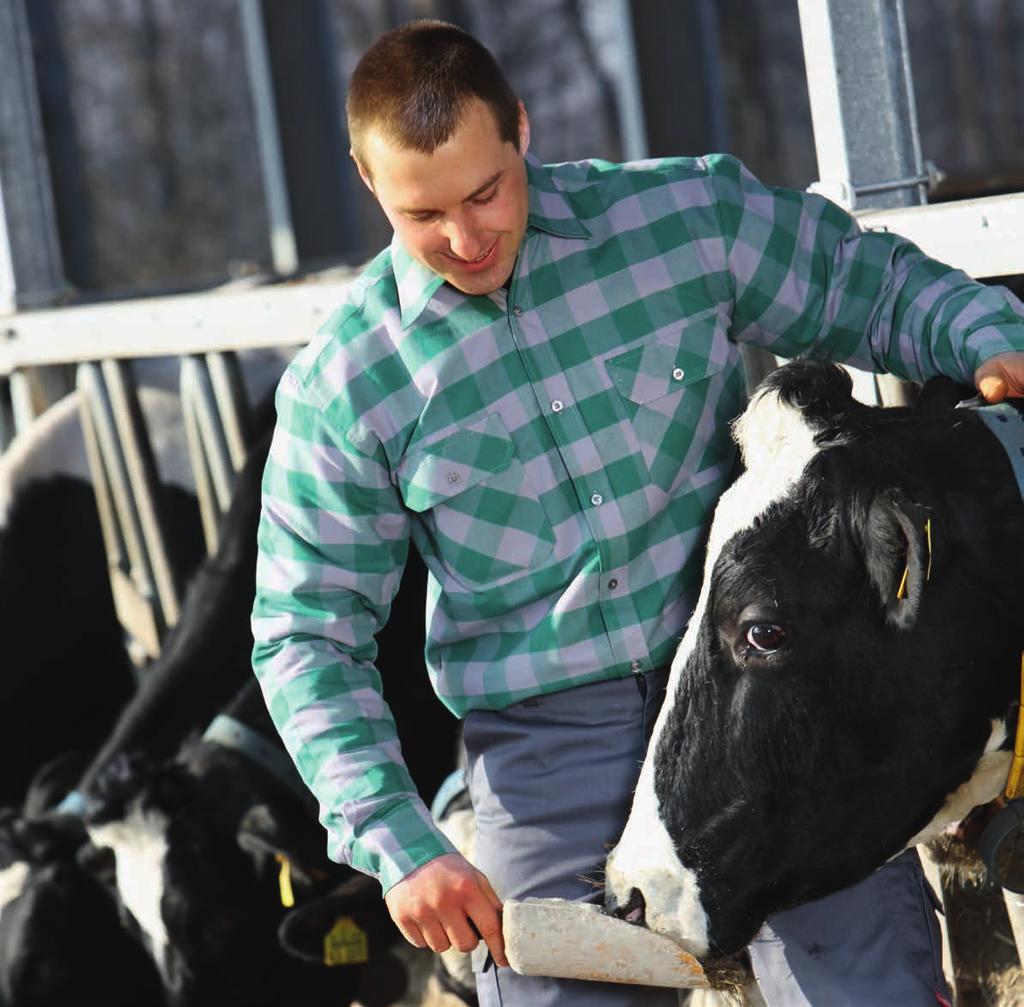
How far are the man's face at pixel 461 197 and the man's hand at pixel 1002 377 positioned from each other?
0.68 metres

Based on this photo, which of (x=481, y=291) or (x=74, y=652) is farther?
(x=74, y=652)

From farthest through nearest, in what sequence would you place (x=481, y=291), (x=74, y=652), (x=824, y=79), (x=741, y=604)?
1. (x=74, y=652)
2. (x=824, y=79)
3. (x=481, y=291)
4. (x=741, y=604)

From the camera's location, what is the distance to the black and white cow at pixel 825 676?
2178 mm

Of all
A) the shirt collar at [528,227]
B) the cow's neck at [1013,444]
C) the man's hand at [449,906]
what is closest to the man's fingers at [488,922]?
the man's hand at [449,906]

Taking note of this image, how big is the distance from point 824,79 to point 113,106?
15811mm

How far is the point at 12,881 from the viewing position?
4461mm

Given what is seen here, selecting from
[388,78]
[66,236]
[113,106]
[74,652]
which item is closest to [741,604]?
[388,78]

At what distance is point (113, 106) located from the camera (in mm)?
17672

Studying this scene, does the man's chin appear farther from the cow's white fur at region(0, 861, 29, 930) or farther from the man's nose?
the cow's white fur at region(0, 861, 29, 930)

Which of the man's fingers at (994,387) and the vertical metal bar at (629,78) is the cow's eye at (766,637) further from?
the vertical metal bar at (629,78)

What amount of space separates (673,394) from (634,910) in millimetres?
755

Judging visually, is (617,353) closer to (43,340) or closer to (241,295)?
(241,295)

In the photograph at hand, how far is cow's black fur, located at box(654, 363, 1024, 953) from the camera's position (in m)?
2.18

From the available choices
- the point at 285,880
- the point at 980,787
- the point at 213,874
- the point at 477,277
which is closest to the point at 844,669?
the point at 980,787
